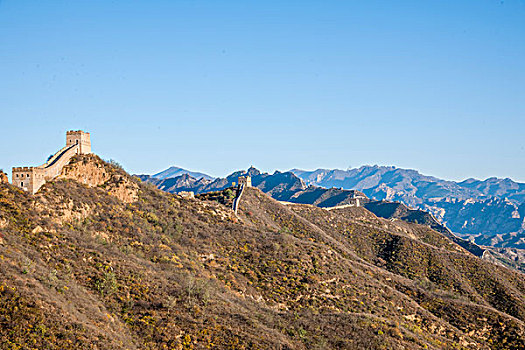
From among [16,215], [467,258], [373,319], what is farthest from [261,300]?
[467,258]

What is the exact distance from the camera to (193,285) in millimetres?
41344

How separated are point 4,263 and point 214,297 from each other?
699 inches

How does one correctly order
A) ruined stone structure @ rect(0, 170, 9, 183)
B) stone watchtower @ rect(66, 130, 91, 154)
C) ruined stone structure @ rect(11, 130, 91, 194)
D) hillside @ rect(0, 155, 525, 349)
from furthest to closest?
1. stone watchtower @ rect(66, 130, 91, 154)
2. ruined stone structure @ rect(11, 130, 91, 194)
3. ruined stone structure @ rect(0, 170, 9, 183)
4. hillside @ rect(0, 155, 525, 349)

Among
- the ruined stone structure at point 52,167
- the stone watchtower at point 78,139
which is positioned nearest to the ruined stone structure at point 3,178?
the ruined stone structure at point 52,167

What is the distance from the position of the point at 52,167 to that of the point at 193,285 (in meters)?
22.9

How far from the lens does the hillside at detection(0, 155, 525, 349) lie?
31.1 metres

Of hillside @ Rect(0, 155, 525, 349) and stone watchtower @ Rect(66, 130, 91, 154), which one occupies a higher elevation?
stone watchtower @ Rect(66, 130, 91, 154)

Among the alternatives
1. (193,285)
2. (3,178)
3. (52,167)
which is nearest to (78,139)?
(52,167)

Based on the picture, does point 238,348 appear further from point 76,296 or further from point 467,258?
point 467,258

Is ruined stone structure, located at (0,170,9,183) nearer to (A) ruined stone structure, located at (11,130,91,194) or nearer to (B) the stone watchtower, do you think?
(A) ruined stone structure, located at (11,130,91,194)

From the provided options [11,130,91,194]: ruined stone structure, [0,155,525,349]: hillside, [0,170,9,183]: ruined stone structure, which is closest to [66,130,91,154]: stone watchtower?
[11,130,91,194]: ruined stone structure

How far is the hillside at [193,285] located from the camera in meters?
31.1

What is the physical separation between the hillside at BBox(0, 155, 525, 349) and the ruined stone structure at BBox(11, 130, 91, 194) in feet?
3.57

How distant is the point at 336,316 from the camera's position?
45.3 meters
